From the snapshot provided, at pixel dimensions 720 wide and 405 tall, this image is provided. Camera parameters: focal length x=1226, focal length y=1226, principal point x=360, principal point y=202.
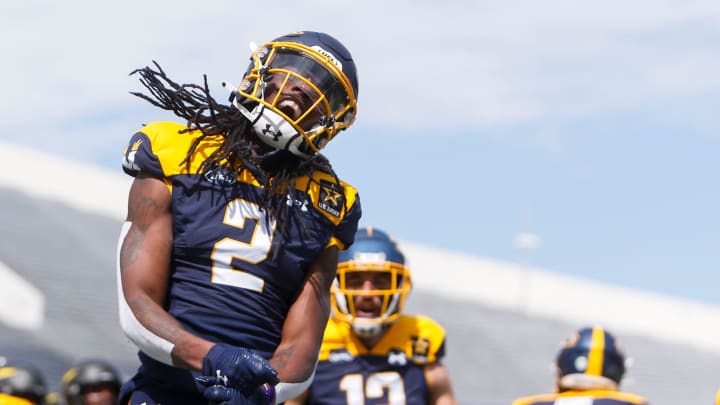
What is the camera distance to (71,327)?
56.3 feet

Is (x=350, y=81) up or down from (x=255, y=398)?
up

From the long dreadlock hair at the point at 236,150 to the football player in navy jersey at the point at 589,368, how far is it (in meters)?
2.66

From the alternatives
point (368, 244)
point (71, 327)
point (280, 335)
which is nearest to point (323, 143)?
point (280, 335)

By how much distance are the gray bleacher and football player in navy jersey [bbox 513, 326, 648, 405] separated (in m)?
9.18

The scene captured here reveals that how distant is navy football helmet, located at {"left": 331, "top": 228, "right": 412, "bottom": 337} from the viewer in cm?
572

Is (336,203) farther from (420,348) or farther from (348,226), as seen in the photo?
(420,348)

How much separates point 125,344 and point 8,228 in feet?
12.2

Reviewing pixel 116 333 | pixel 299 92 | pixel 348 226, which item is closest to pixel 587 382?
pixel 348 226

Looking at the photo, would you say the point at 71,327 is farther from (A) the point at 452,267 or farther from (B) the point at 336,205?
(B) the point at 336,205

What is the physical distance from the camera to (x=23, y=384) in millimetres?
6684

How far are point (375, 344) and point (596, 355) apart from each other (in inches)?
41.7

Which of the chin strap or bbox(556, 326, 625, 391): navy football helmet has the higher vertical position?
bbox(556, 326, 625, 391): navy football helmet

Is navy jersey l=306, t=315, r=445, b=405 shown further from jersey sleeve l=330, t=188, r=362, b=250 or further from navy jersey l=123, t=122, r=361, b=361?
navy jersey l=123, t=122, r=361, b=361

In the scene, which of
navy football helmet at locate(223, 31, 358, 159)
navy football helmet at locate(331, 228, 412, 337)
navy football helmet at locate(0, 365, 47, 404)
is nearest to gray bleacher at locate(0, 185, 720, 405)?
navy football helmet at locate(0, 365, 47, 404)
